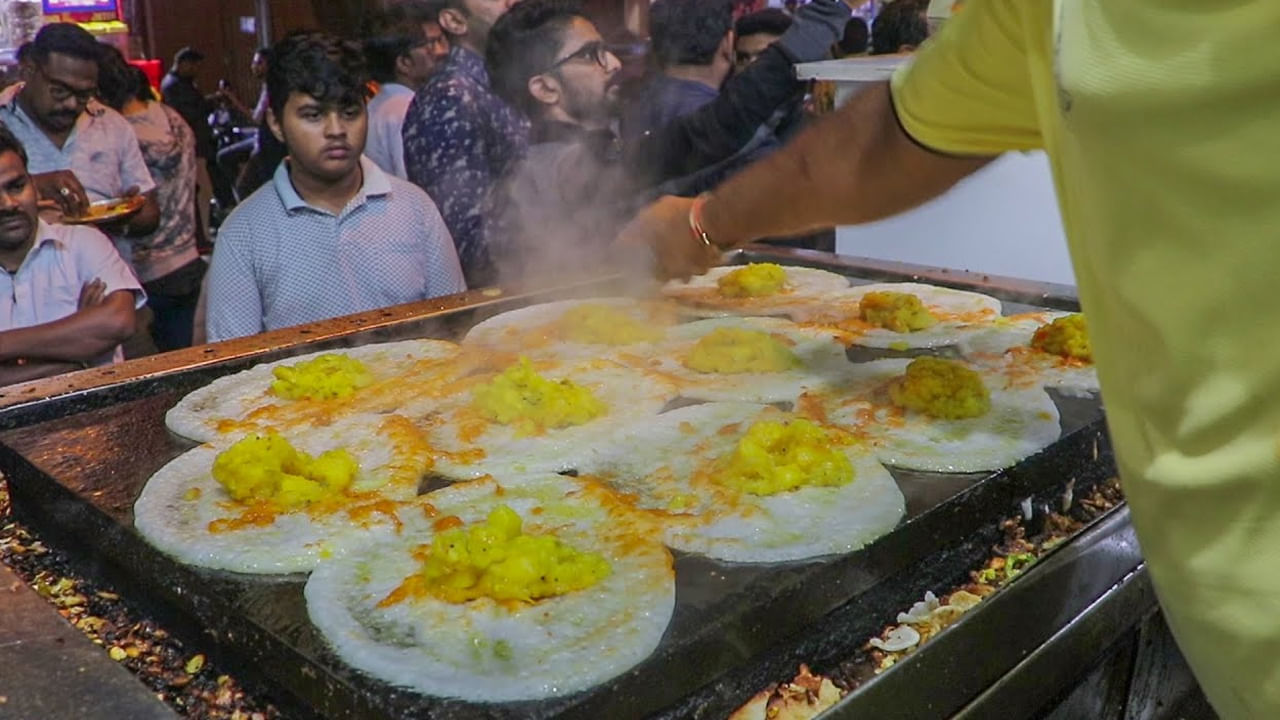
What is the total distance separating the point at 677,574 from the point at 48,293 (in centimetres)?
320

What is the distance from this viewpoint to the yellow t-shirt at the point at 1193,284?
0.88 meters

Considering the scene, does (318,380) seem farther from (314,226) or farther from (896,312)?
(896,312)

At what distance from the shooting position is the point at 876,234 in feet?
15.0

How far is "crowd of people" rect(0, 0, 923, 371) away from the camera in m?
3.63

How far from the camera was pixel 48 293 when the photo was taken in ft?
12.6

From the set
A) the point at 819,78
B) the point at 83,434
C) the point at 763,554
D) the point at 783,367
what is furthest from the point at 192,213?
the point at 763,554

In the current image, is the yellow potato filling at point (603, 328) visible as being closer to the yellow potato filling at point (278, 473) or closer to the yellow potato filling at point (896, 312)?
the yellow potato filling at point (896, 312)

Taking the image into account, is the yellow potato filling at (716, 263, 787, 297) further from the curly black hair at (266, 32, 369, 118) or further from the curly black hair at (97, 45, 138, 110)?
the curly black hair at (97, 45, 138, 110)

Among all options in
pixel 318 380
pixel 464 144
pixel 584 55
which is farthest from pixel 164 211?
pixel 318 380

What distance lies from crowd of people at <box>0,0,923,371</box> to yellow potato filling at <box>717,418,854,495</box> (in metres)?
1.48

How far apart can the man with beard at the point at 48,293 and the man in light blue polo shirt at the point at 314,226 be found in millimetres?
557

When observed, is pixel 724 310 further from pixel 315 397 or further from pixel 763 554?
pixel 763 554

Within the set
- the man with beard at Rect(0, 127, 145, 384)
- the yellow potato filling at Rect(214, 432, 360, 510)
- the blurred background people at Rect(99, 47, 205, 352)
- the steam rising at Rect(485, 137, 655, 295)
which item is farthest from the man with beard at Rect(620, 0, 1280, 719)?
the blurred background people at Rect(99, 47, 205, 352)

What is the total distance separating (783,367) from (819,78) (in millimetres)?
2165
